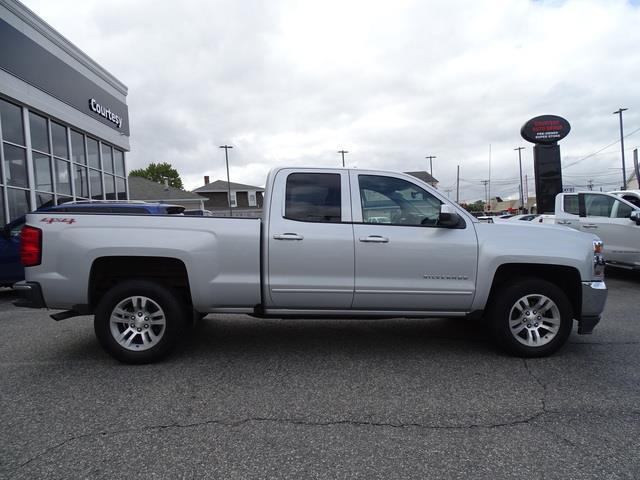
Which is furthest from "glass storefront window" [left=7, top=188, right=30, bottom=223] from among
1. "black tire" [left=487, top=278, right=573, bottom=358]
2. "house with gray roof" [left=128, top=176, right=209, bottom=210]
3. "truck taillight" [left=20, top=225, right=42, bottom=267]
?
"house with gray roof" [left=128, top=176, right=209, bottom=210]

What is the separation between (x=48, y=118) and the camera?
48.2ft

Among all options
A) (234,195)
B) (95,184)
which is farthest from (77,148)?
(234,195)

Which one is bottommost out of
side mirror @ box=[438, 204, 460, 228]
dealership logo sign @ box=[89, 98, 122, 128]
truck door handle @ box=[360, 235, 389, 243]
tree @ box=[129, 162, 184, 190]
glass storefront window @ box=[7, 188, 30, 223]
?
truck door handle @ box=[360, 235, 389, 243]

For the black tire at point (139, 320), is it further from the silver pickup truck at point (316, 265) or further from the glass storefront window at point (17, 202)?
the glass storefront window at point (17, 202)

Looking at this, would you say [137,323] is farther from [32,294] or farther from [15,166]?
[15,166]

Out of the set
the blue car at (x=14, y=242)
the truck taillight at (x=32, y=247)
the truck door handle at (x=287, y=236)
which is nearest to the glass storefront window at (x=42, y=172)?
the blue car at (x=14, y=242)

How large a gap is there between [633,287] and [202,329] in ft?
26.7

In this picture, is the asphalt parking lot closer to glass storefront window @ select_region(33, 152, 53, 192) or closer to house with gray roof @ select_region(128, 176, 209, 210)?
glass storefront window @ select_region(33, 152, 53, 192)

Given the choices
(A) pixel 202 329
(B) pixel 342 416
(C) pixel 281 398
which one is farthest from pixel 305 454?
(A) pixel 202 329

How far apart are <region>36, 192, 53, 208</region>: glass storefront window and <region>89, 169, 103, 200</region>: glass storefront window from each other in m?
3.16

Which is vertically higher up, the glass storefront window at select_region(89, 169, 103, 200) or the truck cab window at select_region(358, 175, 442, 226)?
the glass storefront window at select_region(89, 169, 103, 200)

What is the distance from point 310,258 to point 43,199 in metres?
13.7

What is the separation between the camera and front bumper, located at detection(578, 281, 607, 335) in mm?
4297

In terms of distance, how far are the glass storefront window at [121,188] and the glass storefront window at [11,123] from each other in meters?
7.26
